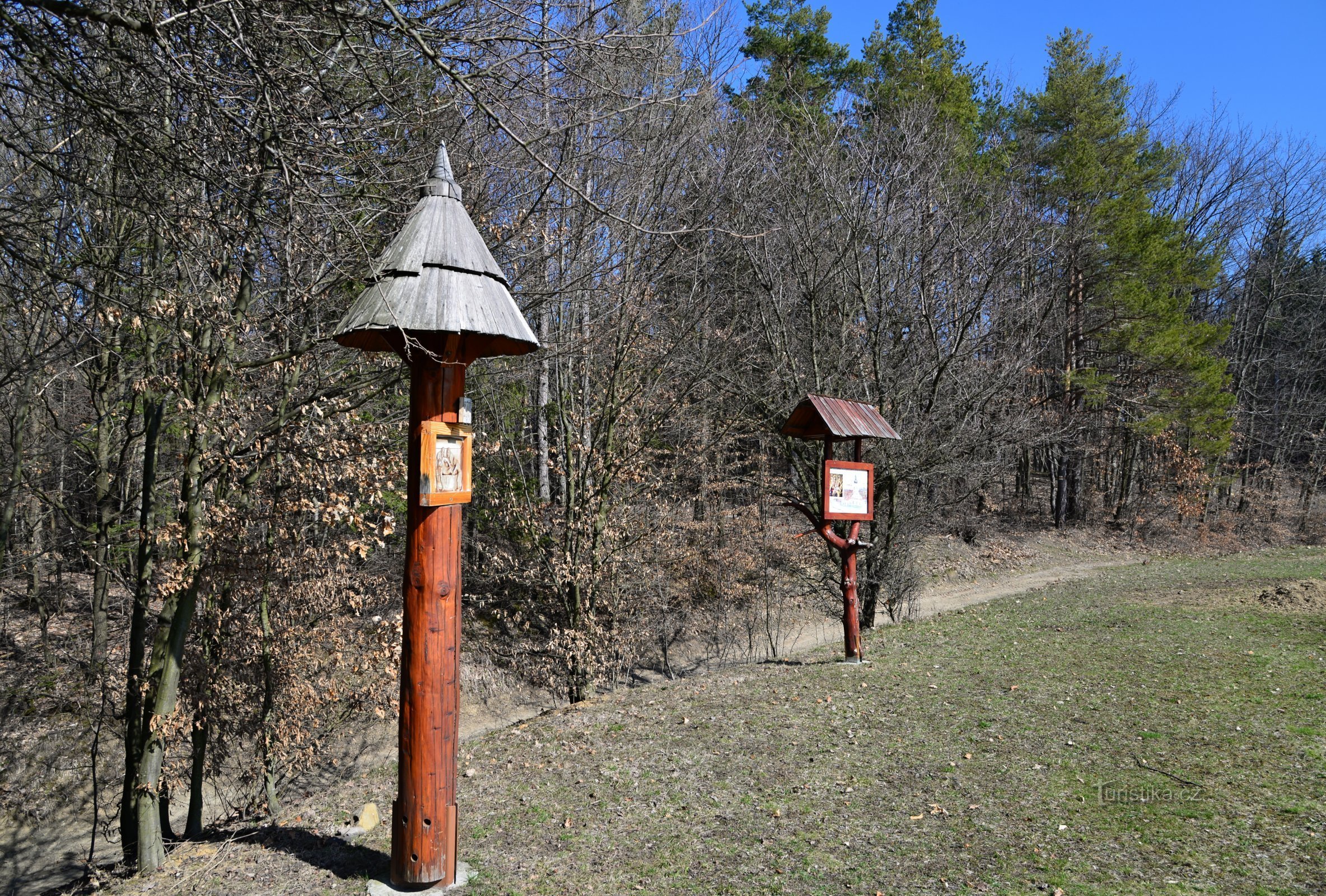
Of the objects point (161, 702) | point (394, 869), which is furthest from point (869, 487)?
point (161, 702)

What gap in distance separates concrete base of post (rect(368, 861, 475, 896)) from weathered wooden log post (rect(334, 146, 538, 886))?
32 millimetres

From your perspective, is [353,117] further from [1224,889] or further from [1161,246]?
[1161,246]

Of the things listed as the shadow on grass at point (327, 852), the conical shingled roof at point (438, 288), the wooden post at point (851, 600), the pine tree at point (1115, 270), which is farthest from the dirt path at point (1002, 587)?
the conical shingled roof at point (438, 288)

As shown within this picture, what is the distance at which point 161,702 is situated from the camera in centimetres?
606

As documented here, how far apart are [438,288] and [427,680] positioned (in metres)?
2.05

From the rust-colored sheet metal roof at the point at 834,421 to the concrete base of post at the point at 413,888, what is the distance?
5.34 metres

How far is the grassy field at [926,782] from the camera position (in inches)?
166

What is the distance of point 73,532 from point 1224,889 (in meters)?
12.8

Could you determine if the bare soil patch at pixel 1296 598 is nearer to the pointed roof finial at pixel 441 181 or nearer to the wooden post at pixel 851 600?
the wooden post at pixel 851 600

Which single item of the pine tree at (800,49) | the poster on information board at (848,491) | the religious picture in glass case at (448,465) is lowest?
the poster on information board at (848,491)

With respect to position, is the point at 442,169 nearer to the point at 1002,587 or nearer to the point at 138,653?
the point at 138,653

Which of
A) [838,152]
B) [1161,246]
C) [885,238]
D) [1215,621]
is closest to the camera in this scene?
[1215,621]

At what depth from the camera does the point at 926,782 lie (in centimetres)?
536

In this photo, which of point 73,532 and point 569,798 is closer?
point 569,798
